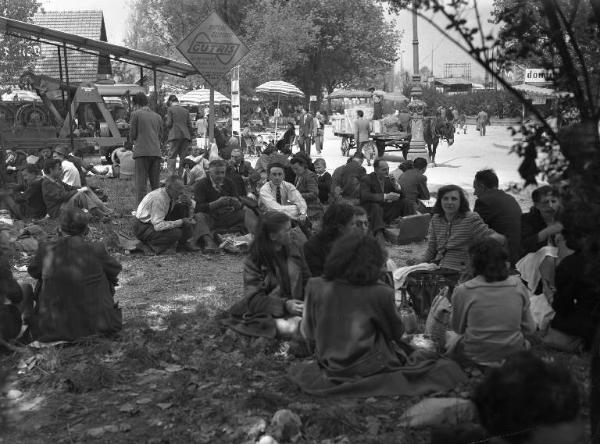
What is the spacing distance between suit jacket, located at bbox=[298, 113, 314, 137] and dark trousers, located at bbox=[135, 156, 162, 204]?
15954 mm

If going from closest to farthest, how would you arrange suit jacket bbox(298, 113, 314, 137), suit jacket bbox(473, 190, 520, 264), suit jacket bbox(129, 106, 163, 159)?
suit jacket bbox(473, 190, 520, 264) → suit jacket bbox(129, 106, 163, 159) → suit jacket bbox(298, 113, 314, 137)

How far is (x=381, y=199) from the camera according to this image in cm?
1030

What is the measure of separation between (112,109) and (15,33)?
1045 centimetres

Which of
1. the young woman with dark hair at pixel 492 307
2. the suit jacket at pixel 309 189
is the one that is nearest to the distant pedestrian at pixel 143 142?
the suit jacket at pixel 309 189

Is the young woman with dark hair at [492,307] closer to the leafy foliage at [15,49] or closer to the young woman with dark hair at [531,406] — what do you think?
the young woman with dark hair at [531,406]

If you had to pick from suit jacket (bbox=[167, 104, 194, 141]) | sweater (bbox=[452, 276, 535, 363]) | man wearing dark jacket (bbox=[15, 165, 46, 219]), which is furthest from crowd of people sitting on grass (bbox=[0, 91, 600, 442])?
suit jacket (bbox=[167, 104, 194, 141])

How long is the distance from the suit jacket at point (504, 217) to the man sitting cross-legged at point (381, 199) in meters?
2.42

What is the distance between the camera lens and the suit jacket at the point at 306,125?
28406 millimetres

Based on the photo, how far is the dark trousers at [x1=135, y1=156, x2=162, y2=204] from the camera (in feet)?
40.9

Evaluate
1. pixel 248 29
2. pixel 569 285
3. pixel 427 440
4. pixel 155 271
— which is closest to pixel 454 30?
pixel 427 440

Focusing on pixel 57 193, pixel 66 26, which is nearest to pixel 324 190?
pixel 57 193

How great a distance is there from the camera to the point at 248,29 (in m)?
56.3

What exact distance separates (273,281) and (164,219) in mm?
3738

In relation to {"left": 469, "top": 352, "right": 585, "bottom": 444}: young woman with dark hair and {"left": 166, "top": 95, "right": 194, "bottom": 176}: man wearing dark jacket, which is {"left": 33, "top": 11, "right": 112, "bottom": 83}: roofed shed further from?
{"left": 469, "top": 352, "right": 585, "bottom": 444}: young woman with dark hair
